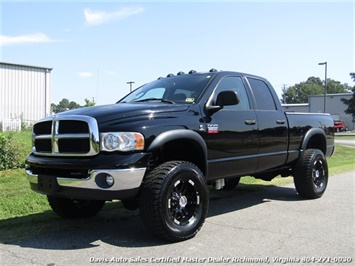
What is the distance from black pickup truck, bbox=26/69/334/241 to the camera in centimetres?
423

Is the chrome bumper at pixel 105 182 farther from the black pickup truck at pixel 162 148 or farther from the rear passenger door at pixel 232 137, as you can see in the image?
the rear passenger door at pixel 232 137

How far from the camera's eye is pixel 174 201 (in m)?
4.58

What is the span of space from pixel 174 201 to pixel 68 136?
1416 mm

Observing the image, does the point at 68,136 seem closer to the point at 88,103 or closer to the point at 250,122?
the point at 250,122

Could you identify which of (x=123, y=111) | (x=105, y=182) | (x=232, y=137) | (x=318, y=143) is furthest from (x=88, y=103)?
(x=105, y=182)

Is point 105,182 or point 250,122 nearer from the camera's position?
point 105,182

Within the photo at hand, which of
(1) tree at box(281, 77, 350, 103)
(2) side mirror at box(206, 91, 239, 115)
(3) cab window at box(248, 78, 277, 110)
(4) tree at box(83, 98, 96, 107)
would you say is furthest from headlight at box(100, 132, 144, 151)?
(1) tree at box(281, 77, 350, 103)

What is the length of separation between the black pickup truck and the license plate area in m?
0.01

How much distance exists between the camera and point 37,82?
32.0 meters

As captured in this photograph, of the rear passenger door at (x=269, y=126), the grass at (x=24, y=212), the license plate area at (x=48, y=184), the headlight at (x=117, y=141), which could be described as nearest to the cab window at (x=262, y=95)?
the rear passenger door at (x=269, y=126)

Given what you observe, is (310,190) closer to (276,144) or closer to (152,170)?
(276,144)

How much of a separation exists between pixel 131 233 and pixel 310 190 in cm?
366

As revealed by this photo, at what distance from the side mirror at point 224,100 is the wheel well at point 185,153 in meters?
0.53

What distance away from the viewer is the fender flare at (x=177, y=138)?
4398mm
